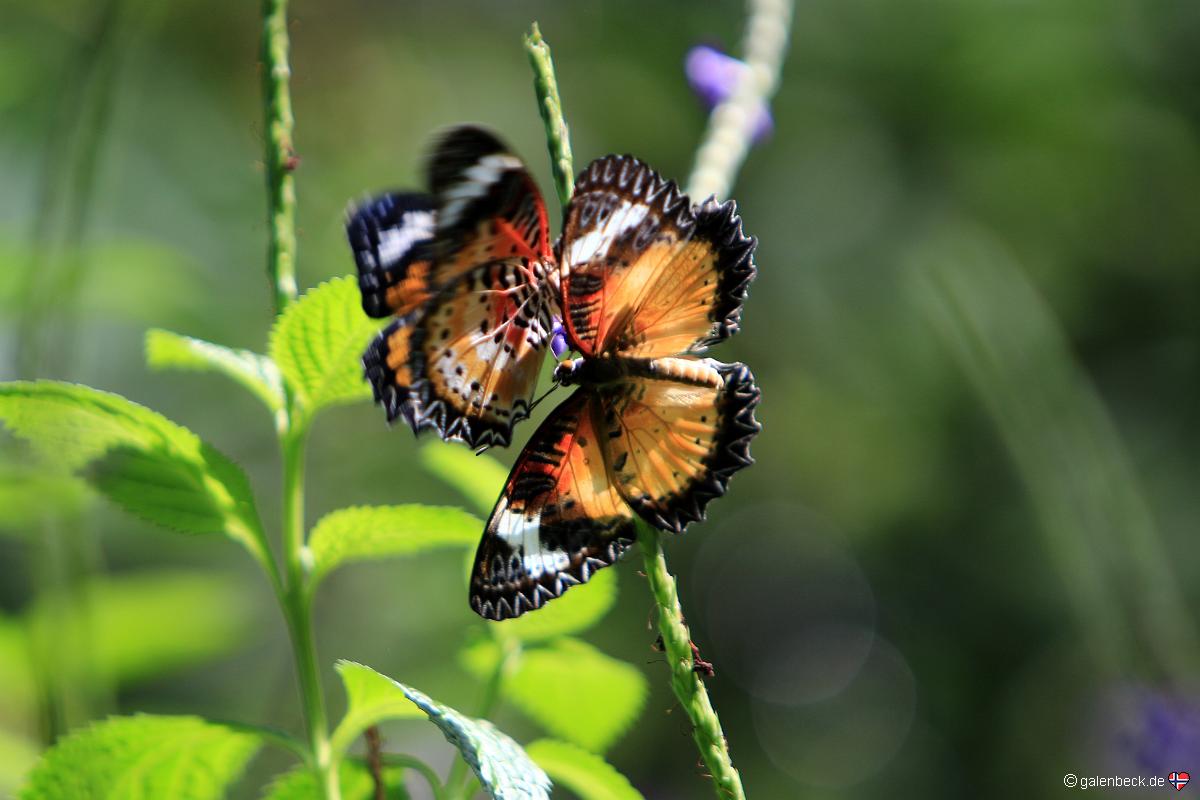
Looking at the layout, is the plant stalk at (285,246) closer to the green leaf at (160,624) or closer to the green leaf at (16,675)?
the green leaf at (16,675)

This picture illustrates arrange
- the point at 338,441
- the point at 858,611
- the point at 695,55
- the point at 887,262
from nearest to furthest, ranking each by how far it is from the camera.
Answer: the point at 695,55 < the point at 338,441 < the point at 887,262 < the point at 858,611

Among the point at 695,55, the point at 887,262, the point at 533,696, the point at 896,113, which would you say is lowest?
the point at 533,696

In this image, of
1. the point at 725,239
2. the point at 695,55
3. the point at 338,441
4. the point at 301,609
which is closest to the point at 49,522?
the point at 301,609

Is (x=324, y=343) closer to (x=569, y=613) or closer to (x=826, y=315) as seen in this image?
(x=569, y=613)

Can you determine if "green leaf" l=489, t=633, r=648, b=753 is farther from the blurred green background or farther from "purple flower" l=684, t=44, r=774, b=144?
the blurred green background

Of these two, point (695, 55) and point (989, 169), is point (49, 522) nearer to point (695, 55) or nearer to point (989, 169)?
point (695, 55)
